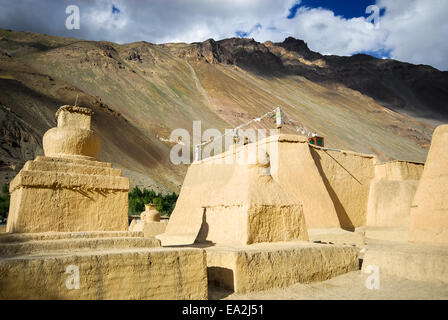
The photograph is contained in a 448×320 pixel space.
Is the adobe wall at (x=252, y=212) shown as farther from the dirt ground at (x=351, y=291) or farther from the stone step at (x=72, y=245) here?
the stone step at (x=72, y=245)

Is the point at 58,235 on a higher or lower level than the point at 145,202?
higher

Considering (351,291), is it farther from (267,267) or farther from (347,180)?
(347,180)

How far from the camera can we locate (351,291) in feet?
17.9

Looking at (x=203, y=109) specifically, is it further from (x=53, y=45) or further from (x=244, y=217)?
(x=244, y=217)

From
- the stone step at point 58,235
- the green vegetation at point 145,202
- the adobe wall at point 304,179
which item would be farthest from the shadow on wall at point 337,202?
the green vegetation at point 145,202

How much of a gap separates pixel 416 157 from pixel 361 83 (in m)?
36.8

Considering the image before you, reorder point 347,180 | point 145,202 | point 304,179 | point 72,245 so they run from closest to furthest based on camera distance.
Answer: point 72,245 → point 304,179 → point 347,180 → point 145,202

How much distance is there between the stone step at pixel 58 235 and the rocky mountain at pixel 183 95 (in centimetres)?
2501

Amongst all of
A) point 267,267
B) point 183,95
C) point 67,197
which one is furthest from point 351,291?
point 183,95

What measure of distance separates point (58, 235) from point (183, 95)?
51483mm

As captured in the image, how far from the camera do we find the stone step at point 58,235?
461cm

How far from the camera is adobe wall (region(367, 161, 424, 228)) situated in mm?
14109

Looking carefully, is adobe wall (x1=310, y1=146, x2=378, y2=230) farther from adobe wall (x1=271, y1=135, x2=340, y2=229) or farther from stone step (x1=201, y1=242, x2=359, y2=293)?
stone step (x1=201, y1=242, x2=359, y2=293)

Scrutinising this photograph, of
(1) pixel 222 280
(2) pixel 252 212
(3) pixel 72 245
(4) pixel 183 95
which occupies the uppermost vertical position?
(4) pixel 183 95
